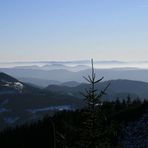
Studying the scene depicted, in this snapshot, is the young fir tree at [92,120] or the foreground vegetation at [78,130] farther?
the foreground vegetation at [78,130]

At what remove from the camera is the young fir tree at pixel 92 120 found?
17484 millimetres

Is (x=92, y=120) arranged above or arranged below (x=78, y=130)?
above

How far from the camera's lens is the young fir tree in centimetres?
1748

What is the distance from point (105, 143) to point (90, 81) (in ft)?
8.30

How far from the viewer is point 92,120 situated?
58.5ft

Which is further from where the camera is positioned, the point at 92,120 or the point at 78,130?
the point at 78,130

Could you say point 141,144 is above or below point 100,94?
below

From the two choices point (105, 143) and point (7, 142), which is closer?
point (105, 143)

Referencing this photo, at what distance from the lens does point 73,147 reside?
18.3m

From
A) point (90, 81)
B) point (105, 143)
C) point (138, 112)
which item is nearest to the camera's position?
point (105, 143)

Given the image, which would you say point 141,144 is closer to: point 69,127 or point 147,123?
point 147,123

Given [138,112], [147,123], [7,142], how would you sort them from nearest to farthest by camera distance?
[147,123] → [138,112] → [7,142]

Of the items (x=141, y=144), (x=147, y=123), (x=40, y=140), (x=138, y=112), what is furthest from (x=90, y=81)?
(x=40, y=140)

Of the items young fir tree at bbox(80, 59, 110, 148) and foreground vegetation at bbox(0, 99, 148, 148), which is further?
foreground vegetation at bbox(0, 99, 148, 148)
